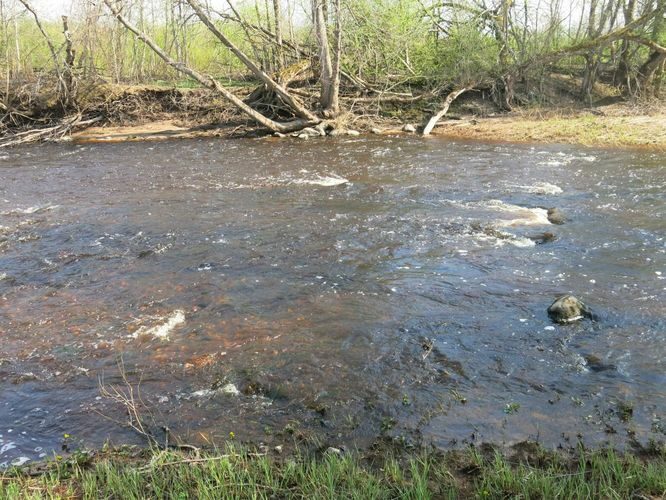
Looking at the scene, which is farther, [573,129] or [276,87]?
[276,87]

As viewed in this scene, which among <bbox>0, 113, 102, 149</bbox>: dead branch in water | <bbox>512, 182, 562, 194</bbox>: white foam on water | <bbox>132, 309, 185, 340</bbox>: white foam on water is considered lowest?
<bbox>132, 309, 185, 340</bbox>: white foam on water

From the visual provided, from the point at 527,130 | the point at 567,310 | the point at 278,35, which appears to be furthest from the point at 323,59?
the point at 567,310

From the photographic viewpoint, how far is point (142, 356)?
18.8ft

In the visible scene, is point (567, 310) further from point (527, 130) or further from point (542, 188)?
point (527, 130)

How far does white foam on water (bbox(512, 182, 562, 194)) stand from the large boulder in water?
6029 millimetres

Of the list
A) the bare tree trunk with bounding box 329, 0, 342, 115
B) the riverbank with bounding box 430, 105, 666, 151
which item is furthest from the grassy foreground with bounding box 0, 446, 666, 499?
the bare tree trunk with bounding box 329, 0, 342, 115

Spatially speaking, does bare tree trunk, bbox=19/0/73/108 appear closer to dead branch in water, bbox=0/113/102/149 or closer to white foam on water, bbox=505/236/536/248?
dead branch in water, bbox=0/113/102/149

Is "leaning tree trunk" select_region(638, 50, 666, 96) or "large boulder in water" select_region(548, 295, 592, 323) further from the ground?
"leaning tree trunk" select_region(638, 50, 666, 96)

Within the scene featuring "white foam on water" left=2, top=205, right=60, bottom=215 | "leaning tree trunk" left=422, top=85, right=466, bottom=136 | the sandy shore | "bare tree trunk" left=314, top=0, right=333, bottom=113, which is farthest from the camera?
"leaning tree trunk" left=422, top=85, right=466, bottom=136

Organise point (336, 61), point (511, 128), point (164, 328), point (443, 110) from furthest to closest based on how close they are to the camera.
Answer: point (443, 110) < point (336, 61) < point (511, 128) < point (164, 328)

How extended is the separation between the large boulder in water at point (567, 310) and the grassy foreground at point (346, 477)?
2.29m

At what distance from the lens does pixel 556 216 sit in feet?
32.9

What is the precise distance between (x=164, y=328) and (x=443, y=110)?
17.9 meters

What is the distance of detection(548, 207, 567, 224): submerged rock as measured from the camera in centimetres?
981
